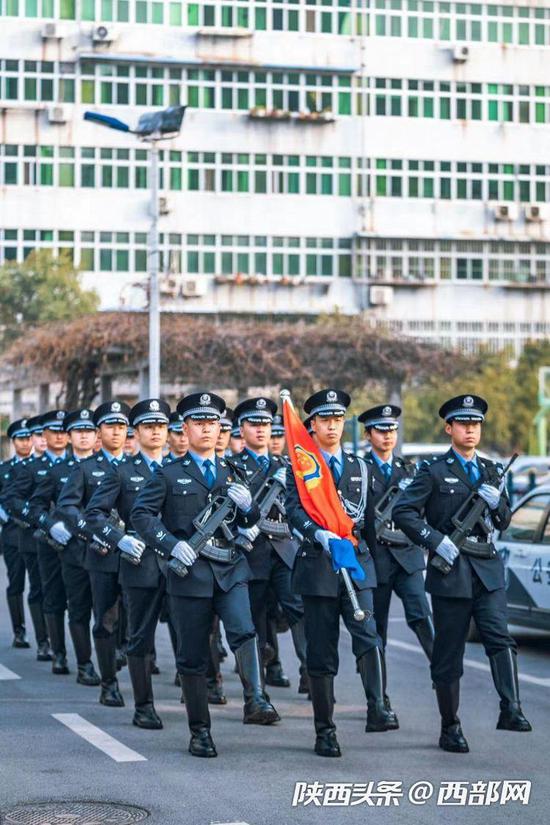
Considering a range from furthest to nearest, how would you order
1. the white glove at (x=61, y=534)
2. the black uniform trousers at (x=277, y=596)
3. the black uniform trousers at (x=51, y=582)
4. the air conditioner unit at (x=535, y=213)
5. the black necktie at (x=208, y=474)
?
the air conditioner unit at (x=535, y=213)
the black uniform trousers at (x=51, y=582)
the white glove at (x=61, y=534)
the black uniform trousers at (x=277, y=596)
the black necktie at (x=208, y=474)

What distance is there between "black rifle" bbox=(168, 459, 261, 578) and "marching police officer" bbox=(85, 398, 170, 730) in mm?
497

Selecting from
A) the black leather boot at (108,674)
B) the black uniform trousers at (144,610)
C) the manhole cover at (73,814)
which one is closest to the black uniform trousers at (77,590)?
the black leather boot at (108,674)

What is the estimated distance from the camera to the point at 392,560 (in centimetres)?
1058

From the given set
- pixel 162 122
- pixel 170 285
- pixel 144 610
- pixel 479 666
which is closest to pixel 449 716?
pixel 144 610

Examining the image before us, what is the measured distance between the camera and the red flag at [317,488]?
895 centimetres

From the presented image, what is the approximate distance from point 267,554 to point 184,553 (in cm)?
208

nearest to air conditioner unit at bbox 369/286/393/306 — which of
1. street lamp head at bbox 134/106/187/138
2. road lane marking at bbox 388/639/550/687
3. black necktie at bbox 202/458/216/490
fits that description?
street lamp head at bbox 134/106/187/138

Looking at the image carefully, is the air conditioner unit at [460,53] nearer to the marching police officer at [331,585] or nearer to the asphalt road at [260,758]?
the asphalt road at [260,758]

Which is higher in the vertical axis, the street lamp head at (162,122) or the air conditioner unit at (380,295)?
the street lamp head at (162,122)

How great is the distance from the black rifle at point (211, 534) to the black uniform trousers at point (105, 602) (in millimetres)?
2114

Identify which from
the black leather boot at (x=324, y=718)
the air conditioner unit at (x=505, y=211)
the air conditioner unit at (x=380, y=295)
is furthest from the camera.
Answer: the air conditioner unit at (x=505, y=211)

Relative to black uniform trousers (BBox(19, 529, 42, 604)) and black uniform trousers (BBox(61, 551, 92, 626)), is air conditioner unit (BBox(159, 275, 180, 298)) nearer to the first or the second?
black uniform trousers (BBox(19, 529, 42, 604))

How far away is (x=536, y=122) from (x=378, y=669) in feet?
196

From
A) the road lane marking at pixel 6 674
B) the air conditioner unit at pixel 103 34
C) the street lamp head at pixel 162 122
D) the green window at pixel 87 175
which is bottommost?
the road lane marking at pixel 6 674
